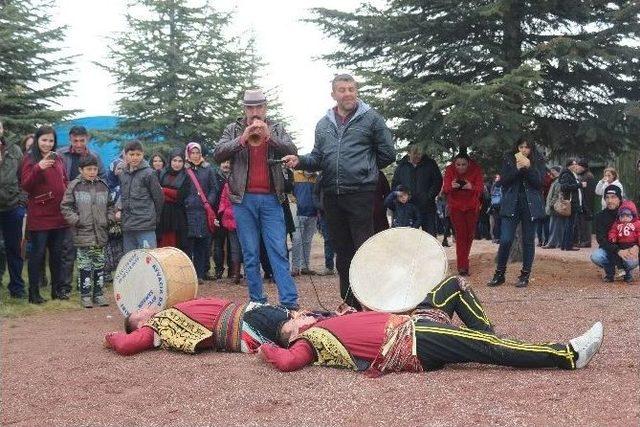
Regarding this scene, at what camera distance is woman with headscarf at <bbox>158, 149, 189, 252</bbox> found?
29.0ft

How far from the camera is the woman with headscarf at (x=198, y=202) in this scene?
9.10m

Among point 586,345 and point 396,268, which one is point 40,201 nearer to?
point 396,268

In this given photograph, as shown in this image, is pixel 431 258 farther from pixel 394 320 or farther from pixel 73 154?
pixel 73 154

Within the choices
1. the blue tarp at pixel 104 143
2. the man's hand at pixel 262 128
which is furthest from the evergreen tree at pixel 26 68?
the man's hand at pixel 262 128

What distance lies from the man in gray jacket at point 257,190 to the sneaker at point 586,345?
2.68 meters

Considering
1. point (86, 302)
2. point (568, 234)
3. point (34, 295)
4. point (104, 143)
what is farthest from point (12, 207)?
point (104, 143)

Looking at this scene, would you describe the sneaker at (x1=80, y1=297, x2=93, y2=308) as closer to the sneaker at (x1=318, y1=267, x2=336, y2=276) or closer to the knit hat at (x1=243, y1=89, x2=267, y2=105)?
the knit hat at (x1=243, y1=89, x2=267, y2=105)

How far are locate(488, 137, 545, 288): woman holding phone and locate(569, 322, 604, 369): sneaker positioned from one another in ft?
13.2

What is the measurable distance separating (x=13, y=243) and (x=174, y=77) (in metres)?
11.0

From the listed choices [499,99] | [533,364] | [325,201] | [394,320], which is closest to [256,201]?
[325,201]

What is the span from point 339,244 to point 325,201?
390 millimetres

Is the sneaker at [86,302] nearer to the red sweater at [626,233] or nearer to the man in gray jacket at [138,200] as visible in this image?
the man in gray jacket at [138,200]

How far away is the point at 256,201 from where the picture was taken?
6.28 metres

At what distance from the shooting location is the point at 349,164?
20.0 feet
